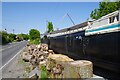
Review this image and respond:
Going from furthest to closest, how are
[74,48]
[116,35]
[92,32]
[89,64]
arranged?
1. [74,48]
2. [92,32]
3. [116,35]
4. [89,64]

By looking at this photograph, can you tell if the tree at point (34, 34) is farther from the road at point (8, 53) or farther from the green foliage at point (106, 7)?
the green foliage at point (106, 7)

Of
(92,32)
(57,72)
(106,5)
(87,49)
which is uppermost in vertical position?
(106,5)

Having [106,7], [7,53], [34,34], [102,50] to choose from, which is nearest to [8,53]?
[7,53]

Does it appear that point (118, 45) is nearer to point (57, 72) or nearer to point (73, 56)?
point (57, 72)

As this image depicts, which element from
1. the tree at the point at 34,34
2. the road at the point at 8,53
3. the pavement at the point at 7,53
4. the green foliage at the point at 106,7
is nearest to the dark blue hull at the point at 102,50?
the pavement at the point at 7,53

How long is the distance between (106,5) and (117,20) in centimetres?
4126

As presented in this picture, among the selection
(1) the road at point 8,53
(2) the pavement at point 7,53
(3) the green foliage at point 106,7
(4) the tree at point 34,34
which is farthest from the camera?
(4) the tree at point 34,34

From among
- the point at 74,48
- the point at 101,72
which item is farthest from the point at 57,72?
the point at 74,48

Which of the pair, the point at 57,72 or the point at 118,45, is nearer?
the point at 118,45

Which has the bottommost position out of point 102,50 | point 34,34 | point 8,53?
point 8,53

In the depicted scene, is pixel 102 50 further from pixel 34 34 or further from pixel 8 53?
pixel 34 34

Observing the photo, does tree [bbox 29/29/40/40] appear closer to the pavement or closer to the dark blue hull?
the pavement

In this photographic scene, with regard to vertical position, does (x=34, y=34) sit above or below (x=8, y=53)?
above

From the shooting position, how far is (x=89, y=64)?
9.16 meters
